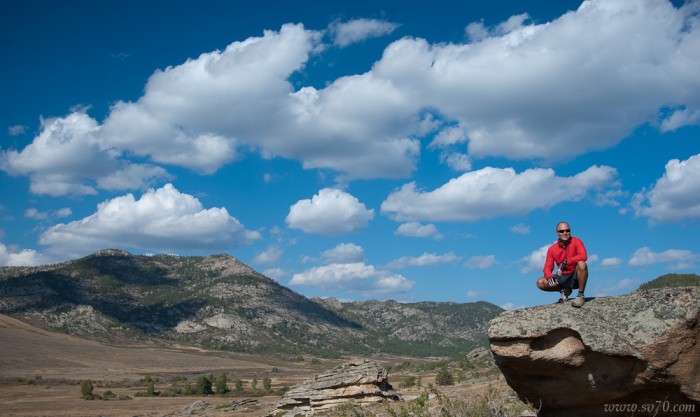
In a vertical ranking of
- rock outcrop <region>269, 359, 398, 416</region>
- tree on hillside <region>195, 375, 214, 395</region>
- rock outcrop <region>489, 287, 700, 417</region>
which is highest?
rock outcrop <region>489, 287, 700, 417</region>

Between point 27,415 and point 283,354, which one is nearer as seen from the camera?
point 27,415

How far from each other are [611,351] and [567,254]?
223cm

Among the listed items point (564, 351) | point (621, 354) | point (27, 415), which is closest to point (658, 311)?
point (621, 354)

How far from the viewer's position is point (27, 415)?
52.3 m

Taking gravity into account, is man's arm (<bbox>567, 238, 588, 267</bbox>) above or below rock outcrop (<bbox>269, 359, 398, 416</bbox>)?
above

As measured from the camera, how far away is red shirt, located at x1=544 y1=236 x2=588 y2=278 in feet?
35.8

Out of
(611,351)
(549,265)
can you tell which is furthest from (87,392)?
(611,351)

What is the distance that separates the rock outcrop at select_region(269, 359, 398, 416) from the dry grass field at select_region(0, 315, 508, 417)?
467 cm

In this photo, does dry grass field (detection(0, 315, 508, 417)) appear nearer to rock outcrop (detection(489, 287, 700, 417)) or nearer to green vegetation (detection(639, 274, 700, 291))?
rock outcrop (detection(489, 287, 700, 417))

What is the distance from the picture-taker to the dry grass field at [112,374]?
57.5 metres

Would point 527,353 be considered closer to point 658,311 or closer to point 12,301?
point 658,311

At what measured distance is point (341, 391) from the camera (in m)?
34.3

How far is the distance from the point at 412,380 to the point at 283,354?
140 meters

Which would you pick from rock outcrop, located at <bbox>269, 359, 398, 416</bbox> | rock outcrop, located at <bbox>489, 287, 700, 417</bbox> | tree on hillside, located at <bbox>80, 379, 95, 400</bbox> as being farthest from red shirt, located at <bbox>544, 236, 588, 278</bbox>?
tree on hillside, located at <bbox>80, 379, 95, 400</bbox>
